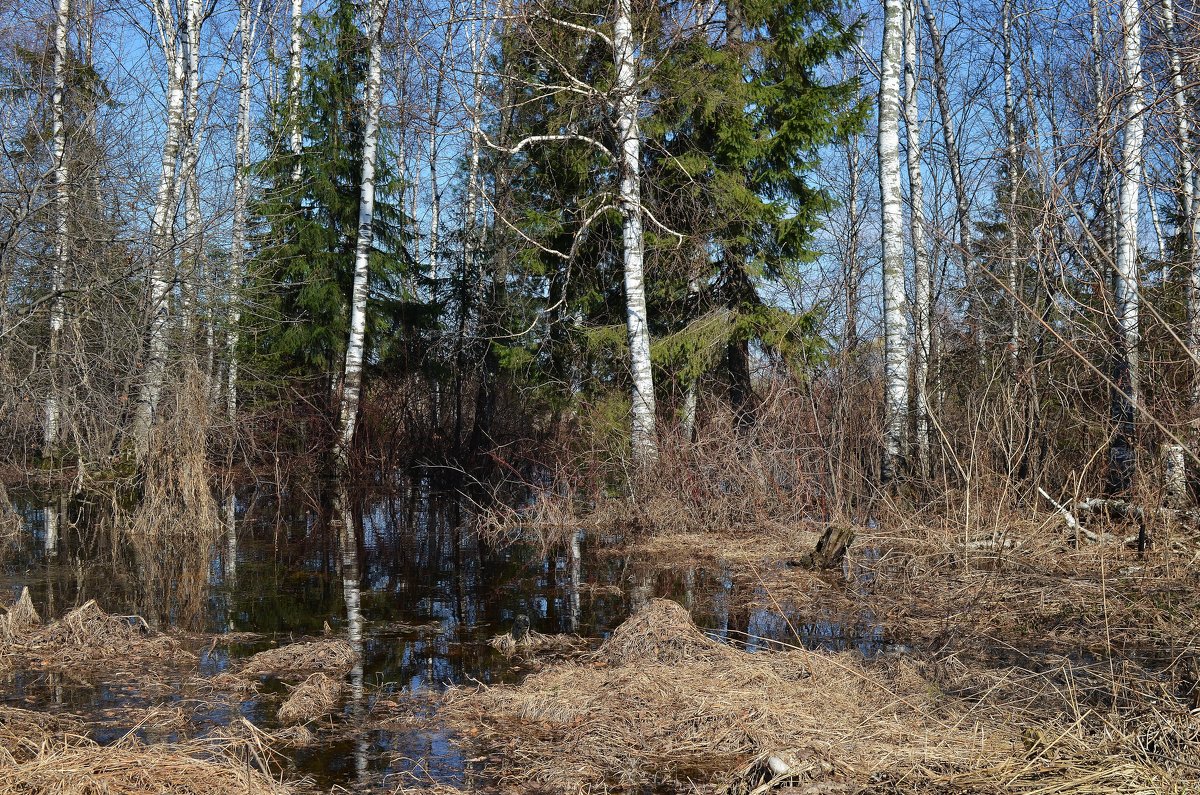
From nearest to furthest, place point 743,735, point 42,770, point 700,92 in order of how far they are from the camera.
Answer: point 42,770 < point 743,735 < point 700,92

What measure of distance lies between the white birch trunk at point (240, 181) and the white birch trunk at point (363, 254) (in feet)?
6.25

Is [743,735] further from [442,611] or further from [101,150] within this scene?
[101,150]

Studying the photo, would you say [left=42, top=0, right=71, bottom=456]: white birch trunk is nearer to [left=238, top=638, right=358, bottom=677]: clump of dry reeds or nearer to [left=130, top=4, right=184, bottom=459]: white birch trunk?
[left=130, top=4, right=184, bottom=459]: white birch trunk

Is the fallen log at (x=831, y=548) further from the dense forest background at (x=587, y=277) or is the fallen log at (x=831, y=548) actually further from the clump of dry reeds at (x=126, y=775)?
the clump of dry reeds at (x=126, y=775)

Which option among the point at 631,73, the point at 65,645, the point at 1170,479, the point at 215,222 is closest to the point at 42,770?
the point at 65,645

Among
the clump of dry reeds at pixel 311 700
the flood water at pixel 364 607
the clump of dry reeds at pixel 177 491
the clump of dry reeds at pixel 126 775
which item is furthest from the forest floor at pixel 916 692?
the clump of dry reeds at pixel 177 491

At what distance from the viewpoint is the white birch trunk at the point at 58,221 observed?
11.0 meters

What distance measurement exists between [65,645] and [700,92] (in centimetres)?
1155

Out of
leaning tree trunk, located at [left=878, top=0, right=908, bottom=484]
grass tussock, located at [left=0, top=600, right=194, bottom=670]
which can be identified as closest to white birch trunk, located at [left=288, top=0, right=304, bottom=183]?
leaning tree trunk, located at [left=878, top=0, right=908, bottom=484]

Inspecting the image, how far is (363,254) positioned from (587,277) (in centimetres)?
455

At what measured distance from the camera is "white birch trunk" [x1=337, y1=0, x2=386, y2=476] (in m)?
18.2

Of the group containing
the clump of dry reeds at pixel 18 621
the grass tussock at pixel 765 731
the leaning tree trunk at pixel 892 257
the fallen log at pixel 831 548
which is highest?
the leaning tree trunk at pixel 892 257

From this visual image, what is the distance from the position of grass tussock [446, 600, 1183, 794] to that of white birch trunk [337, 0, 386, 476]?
12.4m

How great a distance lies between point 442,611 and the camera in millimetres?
8891
